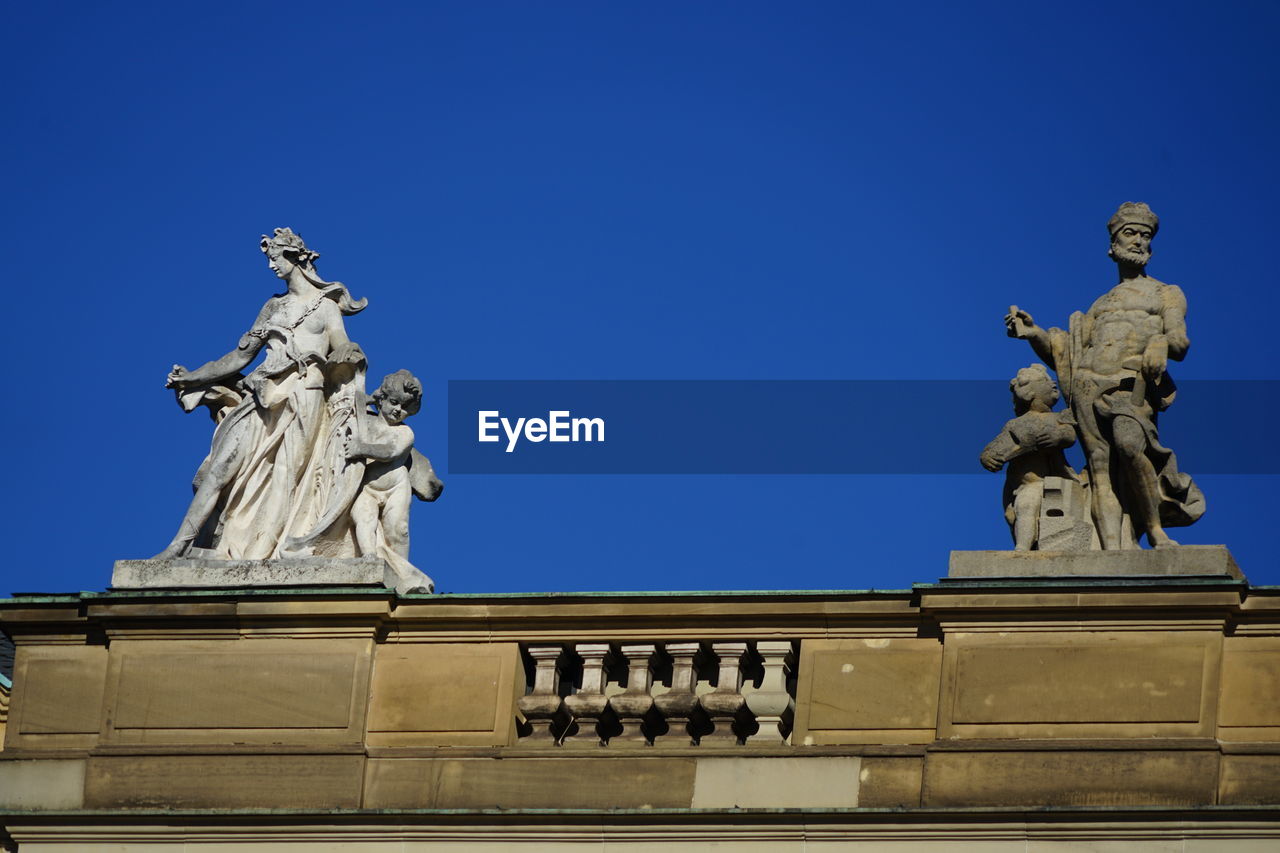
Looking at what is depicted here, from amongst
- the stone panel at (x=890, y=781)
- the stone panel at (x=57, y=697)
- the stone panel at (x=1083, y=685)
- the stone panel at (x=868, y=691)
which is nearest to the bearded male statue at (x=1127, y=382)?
the stone panel at (x=1083, y=685)

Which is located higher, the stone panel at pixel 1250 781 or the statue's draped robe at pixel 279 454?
the statue's draped robe at pixel 279 454

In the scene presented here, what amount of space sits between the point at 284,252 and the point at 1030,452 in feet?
19.3

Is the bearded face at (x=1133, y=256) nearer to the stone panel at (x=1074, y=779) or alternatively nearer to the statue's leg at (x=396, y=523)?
the stone panel at (x=1074, y=779)

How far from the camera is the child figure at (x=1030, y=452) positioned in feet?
71.5

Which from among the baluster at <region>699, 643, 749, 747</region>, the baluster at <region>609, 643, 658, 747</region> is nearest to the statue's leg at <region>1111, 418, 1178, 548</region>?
the baluster at <region>699, 643, 749, 747</region>

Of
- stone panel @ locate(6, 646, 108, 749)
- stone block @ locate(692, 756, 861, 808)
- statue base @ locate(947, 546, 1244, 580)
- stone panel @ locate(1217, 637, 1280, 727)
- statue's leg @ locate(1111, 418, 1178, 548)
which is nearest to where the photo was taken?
stone panel @ locate(1217, 637, 1280, 727)

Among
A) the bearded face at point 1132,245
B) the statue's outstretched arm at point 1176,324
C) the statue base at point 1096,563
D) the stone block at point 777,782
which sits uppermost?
the bearded face at point 1132,245

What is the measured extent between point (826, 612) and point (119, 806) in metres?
4.92

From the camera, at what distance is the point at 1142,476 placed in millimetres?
21625

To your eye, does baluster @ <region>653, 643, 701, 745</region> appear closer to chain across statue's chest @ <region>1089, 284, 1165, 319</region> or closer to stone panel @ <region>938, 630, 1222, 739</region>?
stone panel @ <region>938, 630, 1222, 739</region>

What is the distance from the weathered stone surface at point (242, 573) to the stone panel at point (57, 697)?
585 millimetres

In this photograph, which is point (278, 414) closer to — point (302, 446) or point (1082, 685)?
point (302, 446)

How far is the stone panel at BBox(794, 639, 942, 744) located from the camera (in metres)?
21.2

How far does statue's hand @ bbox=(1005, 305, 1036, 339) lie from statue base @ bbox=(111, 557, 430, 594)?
14.7 feet
